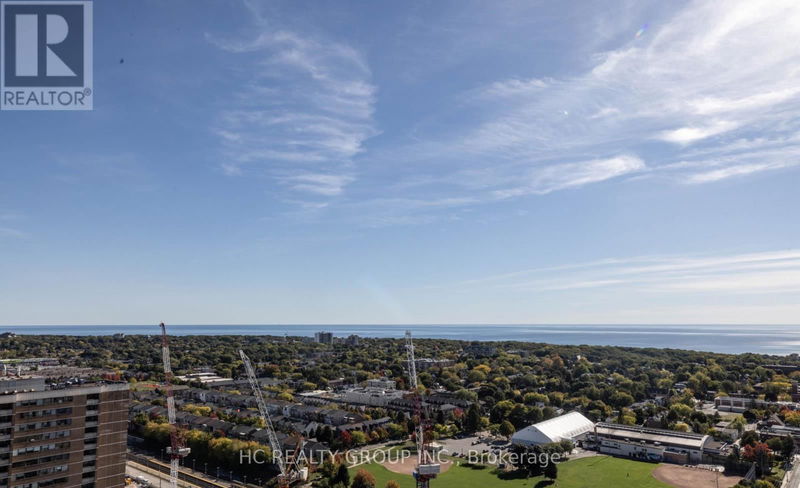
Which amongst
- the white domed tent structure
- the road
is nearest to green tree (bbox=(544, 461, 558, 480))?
the white domed tent structure

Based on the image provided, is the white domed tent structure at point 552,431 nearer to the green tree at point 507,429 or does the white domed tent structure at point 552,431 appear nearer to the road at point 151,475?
the green tree at point 507,429

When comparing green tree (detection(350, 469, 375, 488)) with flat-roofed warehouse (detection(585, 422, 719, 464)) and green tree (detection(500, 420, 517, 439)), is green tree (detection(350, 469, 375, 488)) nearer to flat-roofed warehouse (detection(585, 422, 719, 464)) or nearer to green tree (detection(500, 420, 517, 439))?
green tree (detection(500, 420, 517, 439))

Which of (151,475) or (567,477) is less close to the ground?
(151,475)

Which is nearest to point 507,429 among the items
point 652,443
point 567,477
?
point 567,477

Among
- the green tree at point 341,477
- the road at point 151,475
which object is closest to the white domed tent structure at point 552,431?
the green tree at point 341,477

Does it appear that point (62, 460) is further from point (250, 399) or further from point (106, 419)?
point (250, 399)

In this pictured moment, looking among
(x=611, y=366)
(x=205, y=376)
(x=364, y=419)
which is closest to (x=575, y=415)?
(x=364, y=419)

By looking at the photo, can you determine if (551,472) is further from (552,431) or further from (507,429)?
(507,429)
